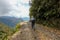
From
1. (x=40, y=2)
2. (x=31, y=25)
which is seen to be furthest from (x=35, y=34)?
(x=40, y=2)

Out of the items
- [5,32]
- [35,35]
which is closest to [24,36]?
[35,35]

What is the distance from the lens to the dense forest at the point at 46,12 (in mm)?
15375

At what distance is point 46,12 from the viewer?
1645 cm

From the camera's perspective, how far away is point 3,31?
15688 millimetres

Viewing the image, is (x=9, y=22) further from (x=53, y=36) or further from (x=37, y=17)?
(x=53, y=36)

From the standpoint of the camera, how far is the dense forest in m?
15.4

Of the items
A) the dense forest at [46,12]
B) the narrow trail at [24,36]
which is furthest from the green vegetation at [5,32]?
the dense forest at [46,12]

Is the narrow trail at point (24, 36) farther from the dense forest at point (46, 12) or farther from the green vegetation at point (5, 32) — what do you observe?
the dense forest at point (46, 12)

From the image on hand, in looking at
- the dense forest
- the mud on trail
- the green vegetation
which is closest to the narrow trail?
the mud on trail

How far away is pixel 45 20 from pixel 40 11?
2.76ft

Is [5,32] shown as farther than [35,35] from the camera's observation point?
Yes

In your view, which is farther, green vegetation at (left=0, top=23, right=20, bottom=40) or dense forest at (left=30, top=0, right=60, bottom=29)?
dense forest at (left=30, top=0, right=60, bottom=29)

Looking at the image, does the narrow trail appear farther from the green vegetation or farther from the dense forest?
the dense forest

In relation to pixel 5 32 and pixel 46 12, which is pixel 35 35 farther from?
pixel 46 12
